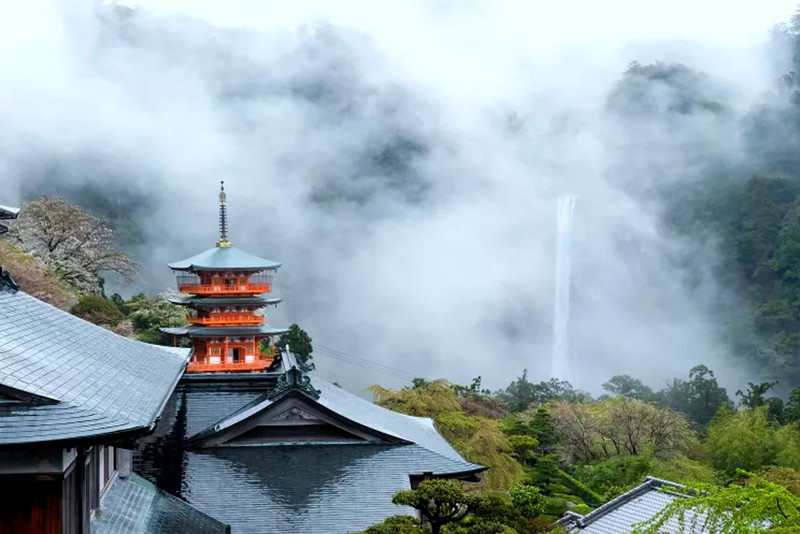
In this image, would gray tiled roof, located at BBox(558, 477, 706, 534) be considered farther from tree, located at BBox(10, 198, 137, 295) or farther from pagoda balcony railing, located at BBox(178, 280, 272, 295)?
tree, located at BBox(10, 198, 137, 295)

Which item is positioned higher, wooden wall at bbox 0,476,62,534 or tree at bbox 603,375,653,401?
tree at bbox 603,375,653,401

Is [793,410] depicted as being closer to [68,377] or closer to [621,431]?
[621,431]

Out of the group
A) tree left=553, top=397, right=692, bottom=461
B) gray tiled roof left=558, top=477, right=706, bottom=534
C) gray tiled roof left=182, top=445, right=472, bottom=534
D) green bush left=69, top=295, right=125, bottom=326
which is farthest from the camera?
green bush left=69, top=295, right=125, bottom=326

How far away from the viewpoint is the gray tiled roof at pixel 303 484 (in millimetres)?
9172

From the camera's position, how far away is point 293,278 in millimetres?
68688

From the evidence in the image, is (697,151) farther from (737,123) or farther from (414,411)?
(414,411)

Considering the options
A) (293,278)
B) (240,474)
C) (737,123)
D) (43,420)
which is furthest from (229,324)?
(737,123)

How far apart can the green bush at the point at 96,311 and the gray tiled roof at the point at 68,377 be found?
25.3 m

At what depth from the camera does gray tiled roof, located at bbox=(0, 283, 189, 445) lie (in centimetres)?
511

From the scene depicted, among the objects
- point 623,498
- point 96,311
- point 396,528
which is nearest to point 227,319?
point 96,311

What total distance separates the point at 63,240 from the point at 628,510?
32218mm

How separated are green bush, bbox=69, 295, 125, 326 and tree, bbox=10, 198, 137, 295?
9.00 feet

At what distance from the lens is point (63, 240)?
3866 cm

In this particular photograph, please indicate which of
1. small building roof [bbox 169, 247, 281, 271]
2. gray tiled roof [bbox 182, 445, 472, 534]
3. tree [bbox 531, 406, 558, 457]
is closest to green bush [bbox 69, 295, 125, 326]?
small building roof [bbox 169, 247, 281, 271]
